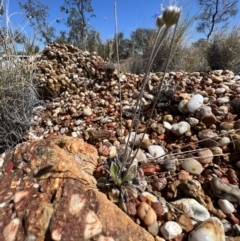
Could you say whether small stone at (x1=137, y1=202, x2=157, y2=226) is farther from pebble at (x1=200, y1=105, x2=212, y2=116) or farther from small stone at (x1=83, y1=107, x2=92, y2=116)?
small stone at (x1=83, y1=107, x2=92, y2=116)

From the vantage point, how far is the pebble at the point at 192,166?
0.95 m

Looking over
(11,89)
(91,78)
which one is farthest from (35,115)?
(91,78)

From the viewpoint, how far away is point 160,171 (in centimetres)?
96

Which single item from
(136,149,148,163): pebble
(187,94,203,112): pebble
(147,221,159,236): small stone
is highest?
(187,94,203,112): pebble

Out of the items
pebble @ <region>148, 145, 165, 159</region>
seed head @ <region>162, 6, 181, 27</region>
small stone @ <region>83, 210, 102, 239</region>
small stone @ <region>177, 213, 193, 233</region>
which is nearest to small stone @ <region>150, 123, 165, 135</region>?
pebble @ <region>148, 145, 165, 159</region>

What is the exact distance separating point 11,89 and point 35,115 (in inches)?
10.1

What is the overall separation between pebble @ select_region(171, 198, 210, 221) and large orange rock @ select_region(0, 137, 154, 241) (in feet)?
0.57

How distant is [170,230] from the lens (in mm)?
726

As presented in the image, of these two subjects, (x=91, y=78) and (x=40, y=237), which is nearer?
(x=40, y=237)

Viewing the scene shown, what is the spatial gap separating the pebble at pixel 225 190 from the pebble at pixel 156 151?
0.26 metres

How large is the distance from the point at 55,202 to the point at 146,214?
31 centimetres

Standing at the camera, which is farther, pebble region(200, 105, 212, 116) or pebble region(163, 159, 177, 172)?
pebble region(200, 105, 212, 116)

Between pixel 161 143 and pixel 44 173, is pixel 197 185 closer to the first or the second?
pixel 161 143

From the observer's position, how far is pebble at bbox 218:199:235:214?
809 millimetres
